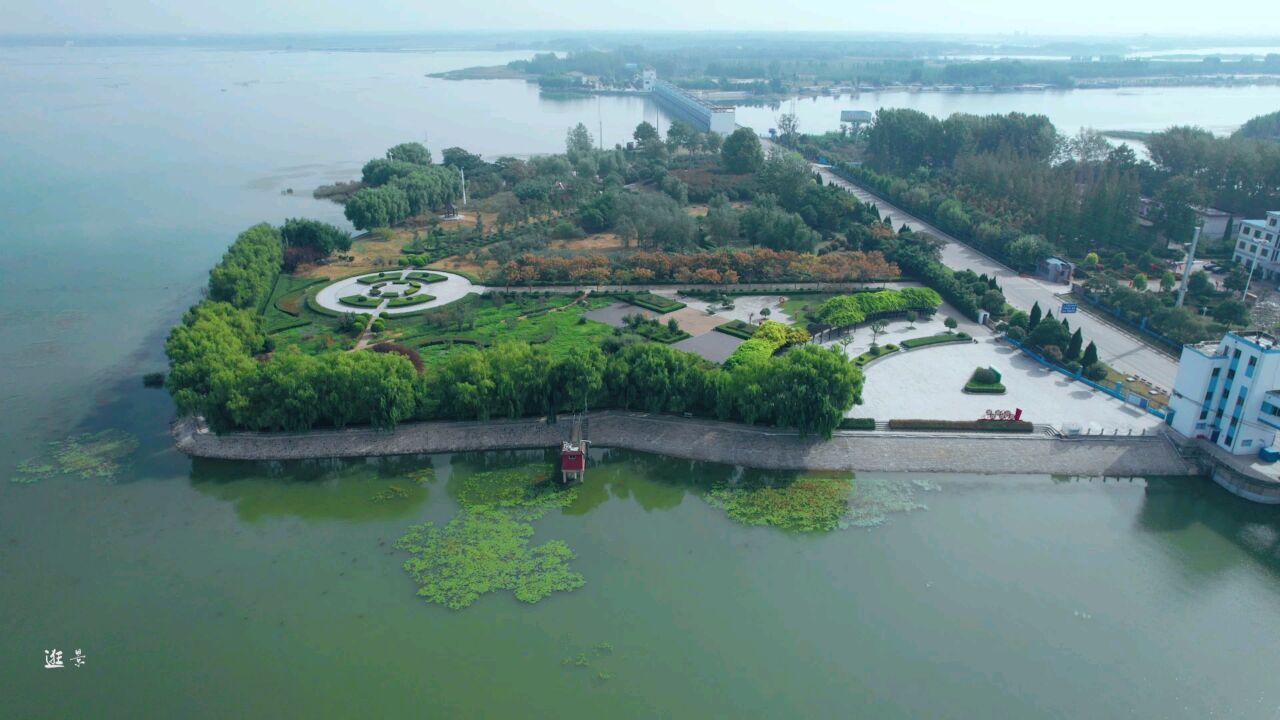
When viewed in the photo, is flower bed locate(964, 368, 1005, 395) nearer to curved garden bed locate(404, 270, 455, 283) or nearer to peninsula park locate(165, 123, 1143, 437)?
peninsula park locate(165, 123, 1143, 437)

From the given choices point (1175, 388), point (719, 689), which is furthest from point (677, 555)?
point (1175, 388)

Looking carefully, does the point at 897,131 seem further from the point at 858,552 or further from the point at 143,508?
the point at 143,508

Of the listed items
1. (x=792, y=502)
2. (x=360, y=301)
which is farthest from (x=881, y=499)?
(x=360, y=301)

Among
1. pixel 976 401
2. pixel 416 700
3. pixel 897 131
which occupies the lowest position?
pixel 416 700

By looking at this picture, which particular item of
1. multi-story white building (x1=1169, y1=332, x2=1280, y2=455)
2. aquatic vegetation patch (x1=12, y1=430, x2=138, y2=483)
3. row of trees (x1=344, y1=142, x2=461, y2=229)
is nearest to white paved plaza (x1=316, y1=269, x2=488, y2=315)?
row of trees (x1=344, y1=142, x2=461, y2=229)

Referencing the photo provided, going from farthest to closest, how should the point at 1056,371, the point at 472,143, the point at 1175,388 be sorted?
1. the point at 472,143
2. the point at 1056,371
3. the point at 1175,388

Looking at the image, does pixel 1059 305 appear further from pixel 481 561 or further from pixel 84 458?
pixel 84 458

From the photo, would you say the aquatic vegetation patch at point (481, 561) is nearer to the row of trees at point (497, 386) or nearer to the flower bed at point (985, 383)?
the row of trees at point (497, 386)
